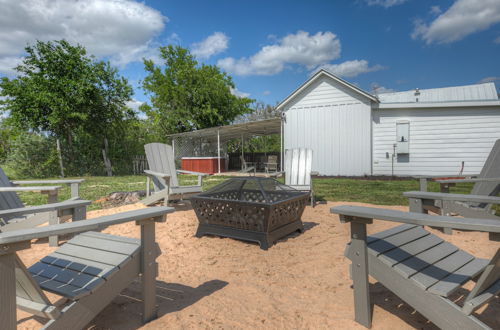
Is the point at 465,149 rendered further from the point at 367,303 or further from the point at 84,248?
the point at 84,248

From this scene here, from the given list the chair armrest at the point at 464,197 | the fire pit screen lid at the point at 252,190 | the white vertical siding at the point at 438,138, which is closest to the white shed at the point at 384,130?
the white vertical siding at the point at 438,138

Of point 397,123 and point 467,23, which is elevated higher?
point 467,23

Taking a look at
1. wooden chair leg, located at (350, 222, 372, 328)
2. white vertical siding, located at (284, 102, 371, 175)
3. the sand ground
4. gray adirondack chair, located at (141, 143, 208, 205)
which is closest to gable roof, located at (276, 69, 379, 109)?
white vertical siding, located at (284, 102, 371, 175)

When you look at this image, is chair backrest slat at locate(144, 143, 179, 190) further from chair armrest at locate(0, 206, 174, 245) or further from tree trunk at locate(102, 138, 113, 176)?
tree trunk at locate(102, 138, 113, 176)

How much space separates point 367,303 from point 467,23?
175 ft

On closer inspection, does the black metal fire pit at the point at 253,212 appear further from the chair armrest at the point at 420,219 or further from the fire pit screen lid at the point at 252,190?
the chair armrest at the point at 420,219

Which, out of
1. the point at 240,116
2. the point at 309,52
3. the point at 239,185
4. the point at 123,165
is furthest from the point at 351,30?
the point at 239,185

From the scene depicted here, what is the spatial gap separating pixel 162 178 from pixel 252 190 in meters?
1.87

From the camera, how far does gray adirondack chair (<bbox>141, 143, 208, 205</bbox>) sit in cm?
495

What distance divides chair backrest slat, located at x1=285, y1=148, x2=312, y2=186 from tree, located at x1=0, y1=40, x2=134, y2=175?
1150cm

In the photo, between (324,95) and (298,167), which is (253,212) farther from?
(324,95)

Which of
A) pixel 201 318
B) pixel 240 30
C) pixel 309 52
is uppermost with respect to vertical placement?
pixel 309 52

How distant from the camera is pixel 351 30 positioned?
30047 millimetres

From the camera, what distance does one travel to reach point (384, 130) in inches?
433
